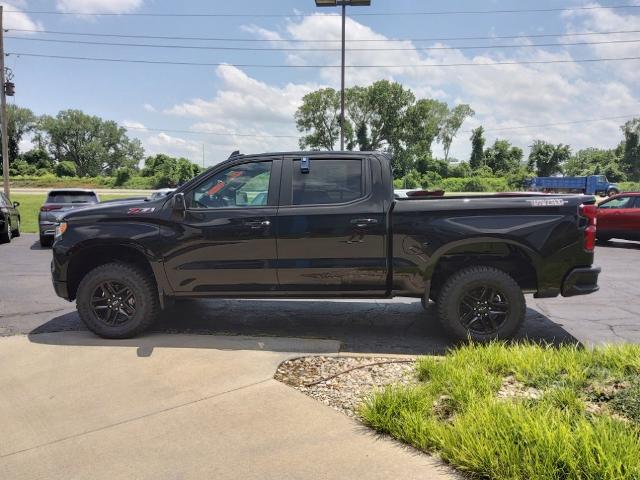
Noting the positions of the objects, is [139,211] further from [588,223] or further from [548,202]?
[588,223]

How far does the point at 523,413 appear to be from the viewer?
3012mm

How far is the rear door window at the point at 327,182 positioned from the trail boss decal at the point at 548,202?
169 centimetres

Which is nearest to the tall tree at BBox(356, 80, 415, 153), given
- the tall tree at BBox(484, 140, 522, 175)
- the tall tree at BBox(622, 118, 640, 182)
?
the tall tree at BBox(484, 140, 522, 175)

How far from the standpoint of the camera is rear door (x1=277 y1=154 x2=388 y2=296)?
4961mm

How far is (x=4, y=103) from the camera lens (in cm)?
2297

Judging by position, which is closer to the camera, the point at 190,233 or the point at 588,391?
the point at 588,391

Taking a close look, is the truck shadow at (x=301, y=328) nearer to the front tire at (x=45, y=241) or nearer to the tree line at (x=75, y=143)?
the front tire at (x=45, y=241)

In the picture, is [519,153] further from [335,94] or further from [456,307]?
[456,307]

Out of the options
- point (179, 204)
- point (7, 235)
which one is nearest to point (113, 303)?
point (179, 204)

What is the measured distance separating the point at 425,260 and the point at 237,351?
203 centimetres

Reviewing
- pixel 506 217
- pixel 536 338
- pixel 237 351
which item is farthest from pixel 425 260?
pixel 237 351

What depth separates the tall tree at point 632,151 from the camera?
2938 inches

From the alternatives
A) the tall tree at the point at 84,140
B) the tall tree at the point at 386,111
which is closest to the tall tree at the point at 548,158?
the tall tree at the point at 386,111

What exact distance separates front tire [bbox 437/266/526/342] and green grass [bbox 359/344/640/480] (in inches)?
22.4
